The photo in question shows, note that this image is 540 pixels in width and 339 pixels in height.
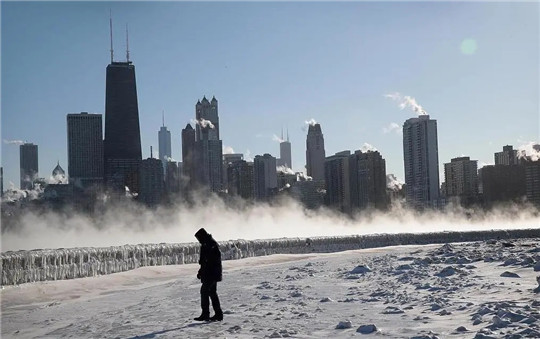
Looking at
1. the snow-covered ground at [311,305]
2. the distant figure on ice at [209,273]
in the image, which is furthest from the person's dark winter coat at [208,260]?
the snow-covered ground at [311,305]

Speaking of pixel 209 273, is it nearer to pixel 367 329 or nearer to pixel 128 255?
pixel 367 329

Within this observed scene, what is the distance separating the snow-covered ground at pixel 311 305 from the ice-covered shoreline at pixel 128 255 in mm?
999

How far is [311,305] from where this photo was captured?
16016mm

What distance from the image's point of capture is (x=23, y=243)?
5184 cm

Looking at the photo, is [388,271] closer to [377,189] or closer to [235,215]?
[235,215]

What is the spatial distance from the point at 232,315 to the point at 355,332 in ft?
12.2

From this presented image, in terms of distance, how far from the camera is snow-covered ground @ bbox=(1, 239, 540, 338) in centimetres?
1248

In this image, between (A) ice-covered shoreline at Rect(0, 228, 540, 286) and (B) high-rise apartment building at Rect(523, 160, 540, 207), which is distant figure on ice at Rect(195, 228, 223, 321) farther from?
(B) high-rise apartment building at Rect(523, 160, 540, 207)

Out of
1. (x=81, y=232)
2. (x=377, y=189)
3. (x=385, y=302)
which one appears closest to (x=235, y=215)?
(x=81, y=232)

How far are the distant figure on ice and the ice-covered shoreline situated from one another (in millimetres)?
11573

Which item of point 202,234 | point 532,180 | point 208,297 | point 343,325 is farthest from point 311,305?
point 532,180

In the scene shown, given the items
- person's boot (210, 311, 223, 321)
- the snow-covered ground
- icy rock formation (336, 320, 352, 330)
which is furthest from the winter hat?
icy rock formation (336, 320, 352, 330)

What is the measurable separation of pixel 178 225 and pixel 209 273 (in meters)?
63.1

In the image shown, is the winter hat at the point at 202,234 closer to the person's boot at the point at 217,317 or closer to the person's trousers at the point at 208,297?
the person's trousers at the point at 208,297
